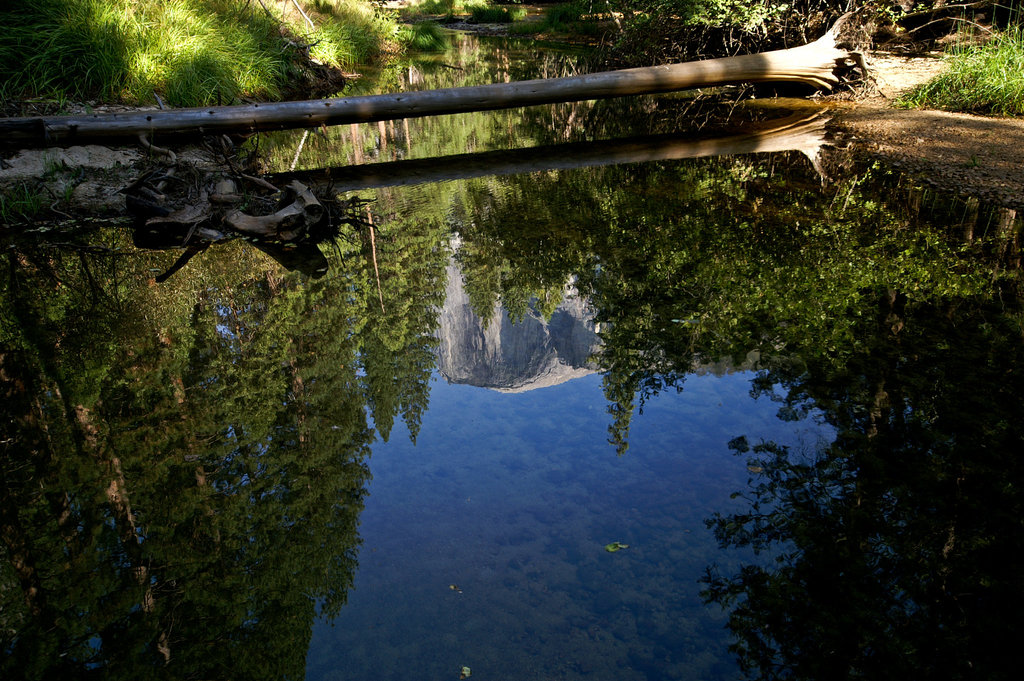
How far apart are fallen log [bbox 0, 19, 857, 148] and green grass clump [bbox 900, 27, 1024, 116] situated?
151 cm

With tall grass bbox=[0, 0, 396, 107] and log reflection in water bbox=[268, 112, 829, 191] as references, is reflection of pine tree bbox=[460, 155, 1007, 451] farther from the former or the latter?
tall grass bbox=[0, 0, 396, 107]

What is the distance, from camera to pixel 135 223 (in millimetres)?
7188

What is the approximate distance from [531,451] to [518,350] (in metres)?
1.21

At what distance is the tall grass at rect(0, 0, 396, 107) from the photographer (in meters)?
8.71

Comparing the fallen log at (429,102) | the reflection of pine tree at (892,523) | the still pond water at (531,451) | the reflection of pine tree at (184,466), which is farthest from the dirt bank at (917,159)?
the reflection of pine tree at (892,523)

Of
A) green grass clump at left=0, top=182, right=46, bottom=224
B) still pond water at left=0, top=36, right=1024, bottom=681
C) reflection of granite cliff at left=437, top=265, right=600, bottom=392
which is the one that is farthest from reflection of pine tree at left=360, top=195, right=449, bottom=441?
green grass clump at left=0, top=182, right=46, bottom=224

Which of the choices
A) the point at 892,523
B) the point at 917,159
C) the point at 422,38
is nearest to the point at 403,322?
the point at 892,523

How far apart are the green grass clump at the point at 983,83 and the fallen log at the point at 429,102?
59.6 inches

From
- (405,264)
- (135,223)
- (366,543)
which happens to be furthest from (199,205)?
(366,543)

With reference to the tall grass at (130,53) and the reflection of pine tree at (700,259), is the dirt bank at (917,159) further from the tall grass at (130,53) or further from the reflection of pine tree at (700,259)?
the tall grass at (130,53)

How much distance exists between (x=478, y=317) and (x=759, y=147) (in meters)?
6.03

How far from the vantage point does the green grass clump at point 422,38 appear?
75.2 ft

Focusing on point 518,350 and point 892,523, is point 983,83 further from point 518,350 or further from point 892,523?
point 892,523

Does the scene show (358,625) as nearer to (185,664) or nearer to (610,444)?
(185,664)
